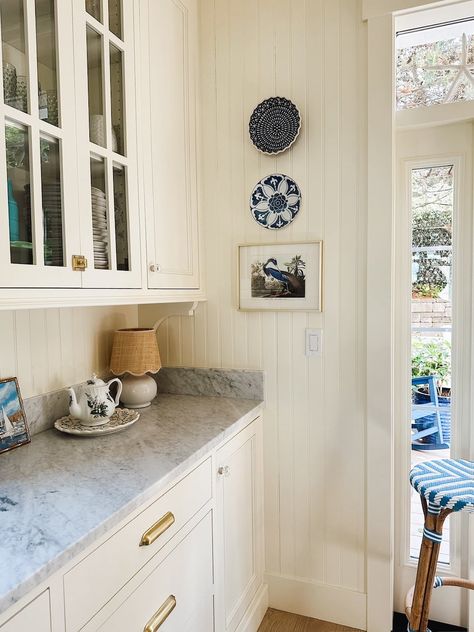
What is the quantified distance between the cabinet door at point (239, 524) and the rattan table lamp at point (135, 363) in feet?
1.40

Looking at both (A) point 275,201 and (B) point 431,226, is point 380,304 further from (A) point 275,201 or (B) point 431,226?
(A) point 275,201

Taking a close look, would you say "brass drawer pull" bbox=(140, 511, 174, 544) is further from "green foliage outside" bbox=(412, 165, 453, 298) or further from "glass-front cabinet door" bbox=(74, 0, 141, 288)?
"green foliage outside" bbox=(412, 165, 453, 298)

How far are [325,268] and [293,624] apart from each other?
1447 millimetres

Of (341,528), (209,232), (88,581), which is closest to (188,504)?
(88,581)

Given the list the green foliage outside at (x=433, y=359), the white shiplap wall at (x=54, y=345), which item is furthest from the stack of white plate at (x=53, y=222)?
the green foliage outside at (x=433, y=359)

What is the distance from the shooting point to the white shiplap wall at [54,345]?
1.43 m

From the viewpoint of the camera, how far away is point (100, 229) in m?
1.34

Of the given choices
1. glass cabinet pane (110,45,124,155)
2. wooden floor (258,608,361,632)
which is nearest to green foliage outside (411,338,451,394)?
wooden floor (258,608,361,632)

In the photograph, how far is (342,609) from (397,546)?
0.34 metres

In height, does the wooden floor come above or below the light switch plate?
below

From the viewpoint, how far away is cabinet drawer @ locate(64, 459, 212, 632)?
2.83 ft

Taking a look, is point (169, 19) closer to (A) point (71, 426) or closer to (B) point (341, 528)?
(A) point (71, 426)

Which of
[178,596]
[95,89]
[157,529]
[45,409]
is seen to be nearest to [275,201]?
[95,89]

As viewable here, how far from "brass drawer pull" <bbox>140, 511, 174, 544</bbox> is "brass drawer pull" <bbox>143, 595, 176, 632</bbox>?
192mm
